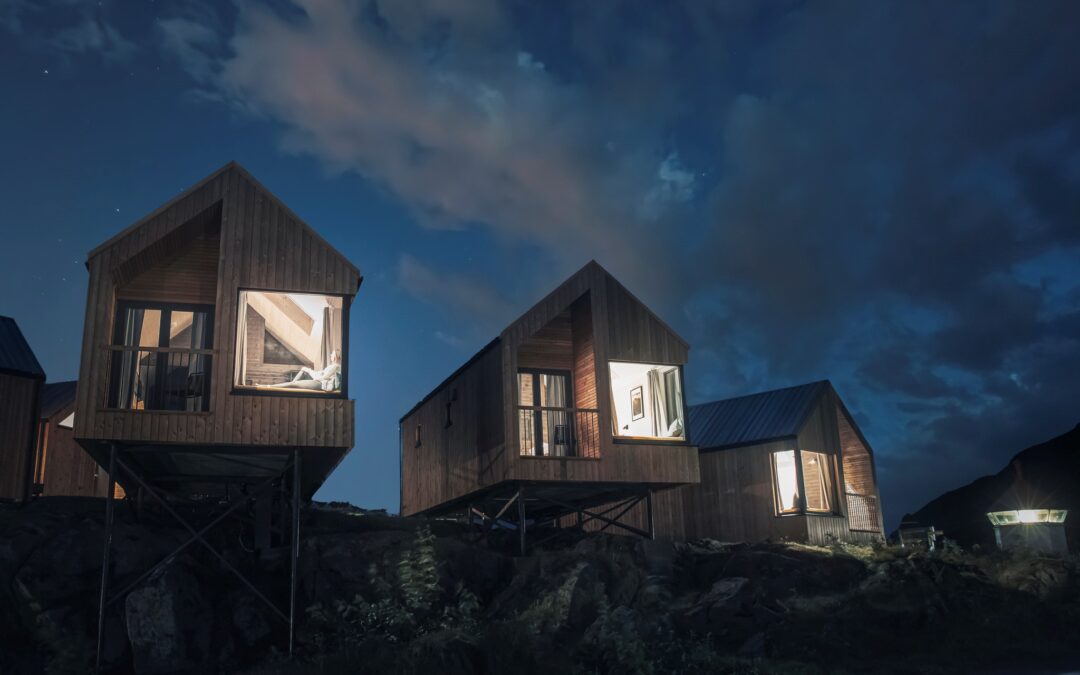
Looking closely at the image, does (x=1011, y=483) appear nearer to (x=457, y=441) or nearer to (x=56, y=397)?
(x=457, y=441)

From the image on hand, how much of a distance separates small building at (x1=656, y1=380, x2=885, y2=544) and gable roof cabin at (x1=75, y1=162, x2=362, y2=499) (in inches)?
624

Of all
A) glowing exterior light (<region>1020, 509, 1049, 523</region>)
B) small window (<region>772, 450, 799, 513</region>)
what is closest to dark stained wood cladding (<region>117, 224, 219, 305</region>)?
small window (<region>772, 450, 799, 513</region>)

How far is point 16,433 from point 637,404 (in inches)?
709

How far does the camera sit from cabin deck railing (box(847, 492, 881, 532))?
111ft

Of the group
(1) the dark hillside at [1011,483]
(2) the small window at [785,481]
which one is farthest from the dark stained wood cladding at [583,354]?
(1) the dark hillside at [1011,483]

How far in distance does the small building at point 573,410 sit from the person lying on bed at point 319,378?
16.1ft

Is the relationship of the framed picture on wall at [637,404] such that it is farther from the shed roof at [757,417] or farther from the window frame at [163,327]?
the window frame at [163,327]

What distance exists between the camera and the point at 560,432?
28547 mm

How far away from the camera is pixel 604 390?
25.8 m

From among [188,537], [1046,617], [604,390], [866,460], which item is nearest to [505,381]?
[604,390]

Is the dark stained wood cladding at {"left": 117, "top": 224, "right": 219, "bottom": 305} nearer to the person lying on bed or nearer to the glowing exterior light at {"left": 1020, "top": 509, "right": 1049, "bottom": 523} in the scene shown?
the person lying on bed

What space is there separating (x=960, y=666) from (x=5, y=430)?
25.2 meters

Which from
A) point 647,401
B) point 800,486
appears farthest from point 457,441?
point 800,486

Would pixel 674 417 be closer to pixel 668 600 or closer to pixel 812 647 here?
pixel 668 600
